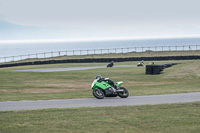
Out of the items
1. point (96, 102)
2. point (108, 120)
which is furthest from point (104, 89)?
point (108, 120)

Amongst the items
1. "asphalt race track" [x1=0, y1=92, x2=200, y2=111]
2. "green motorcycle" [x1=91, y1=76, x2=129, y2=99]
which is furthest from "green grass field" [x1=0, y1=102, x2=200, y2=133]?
"green motorcycle" [x1=91, y1=76, x2=129, y2=99]

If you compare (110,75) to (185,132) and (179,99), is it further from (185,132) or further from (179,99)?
(185,132)

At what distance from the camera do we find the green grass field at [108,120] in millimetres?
10477

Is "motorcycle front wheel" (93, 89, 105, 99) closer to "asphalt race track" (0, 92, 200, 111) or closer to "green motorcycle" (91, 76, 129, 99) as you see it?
"green motorcycle" (91, 76, 129, 99)

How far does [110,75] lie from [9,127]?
27.7m

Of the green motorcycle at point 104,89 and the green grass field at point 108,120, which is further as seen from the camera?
the green motorcycle at point 104,89

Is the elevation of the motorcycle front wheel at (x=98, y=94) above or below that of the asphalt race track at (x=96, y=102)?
above

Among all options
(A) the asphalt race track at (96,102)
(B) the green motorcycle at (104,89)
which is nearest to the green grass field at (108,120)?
(A) the asphalt race track at (96,102)

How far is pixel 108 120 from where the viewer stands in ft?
38.9

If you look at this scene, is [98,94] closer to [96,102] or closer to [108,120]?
[96,102]

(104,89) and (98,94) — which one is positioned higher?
(104,89)

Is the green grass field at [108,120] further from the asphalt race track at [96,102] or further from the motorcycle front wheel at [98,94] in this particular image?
the motorcycle front wheel at [98,94]

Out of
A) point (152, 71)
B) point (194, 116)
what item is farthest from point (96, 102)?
point (152, 71)

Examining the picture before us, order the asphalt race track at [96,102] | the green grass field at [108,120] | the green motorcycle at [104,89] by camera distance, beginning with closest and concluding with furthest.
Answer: the green grass field at [108,120] → the asphalt race track at [96,102] → the green motorcycle at [104,89]
